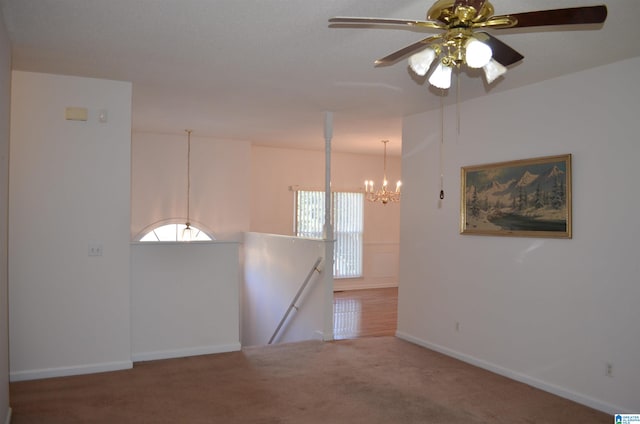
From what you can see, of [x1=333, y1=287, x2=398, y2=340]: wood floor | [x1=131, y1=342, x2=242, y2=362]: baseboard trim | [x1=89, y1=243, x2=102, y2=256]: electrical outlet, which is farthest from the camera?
[x1=333, y1=287, x2=398, y2=340]: wood floor

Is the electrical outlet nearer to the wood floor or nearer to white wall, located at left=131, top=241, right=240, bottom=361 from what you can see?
white wall, located at left=131, top=241, right=240, bottom=361

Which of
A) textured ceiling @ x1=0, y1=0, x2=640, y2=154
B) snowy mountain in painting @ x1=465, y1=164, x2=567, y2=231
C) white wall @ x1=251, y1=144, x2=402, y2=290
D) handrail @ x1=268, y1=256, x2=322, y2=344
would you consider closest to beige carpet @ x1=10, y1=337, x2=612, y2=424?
handrail @ x1=268, y1=256, x2=322, y2=344

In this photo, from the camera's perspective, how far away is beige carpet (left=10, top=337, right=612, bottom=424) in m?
3.55

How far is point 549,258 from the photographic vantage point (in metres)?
4.22

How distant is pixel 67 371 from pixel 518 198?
429cm

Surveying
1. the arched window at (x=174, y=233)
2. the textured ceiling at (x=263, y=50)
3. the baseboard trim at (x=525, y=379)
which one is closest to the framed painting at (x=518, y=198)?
the textured ceiling at (x=263, y=50)

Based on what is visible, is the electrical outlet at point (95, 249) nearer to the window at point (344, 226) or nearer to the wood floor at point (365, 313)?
the wood floor at point (365, 313)

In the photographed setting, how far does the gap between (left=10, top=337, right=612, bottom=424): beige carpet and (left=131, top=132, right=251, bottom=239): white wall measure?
10.8 ft

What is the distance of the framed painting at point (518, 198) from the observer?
4121 millimetres

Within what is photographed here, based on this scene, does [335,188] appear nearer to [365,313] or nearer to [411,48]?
[365,313]

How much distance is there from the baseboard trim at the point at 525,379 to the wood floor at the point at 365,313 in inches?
29.8

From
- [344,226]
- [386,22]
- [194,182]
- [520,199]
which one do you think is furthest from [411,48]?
[344,226]

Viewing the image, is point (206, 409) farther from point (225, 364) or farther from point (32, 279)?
point (32, 279)

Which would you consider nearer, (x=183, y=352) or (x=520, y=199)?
(x=520, y=199)
